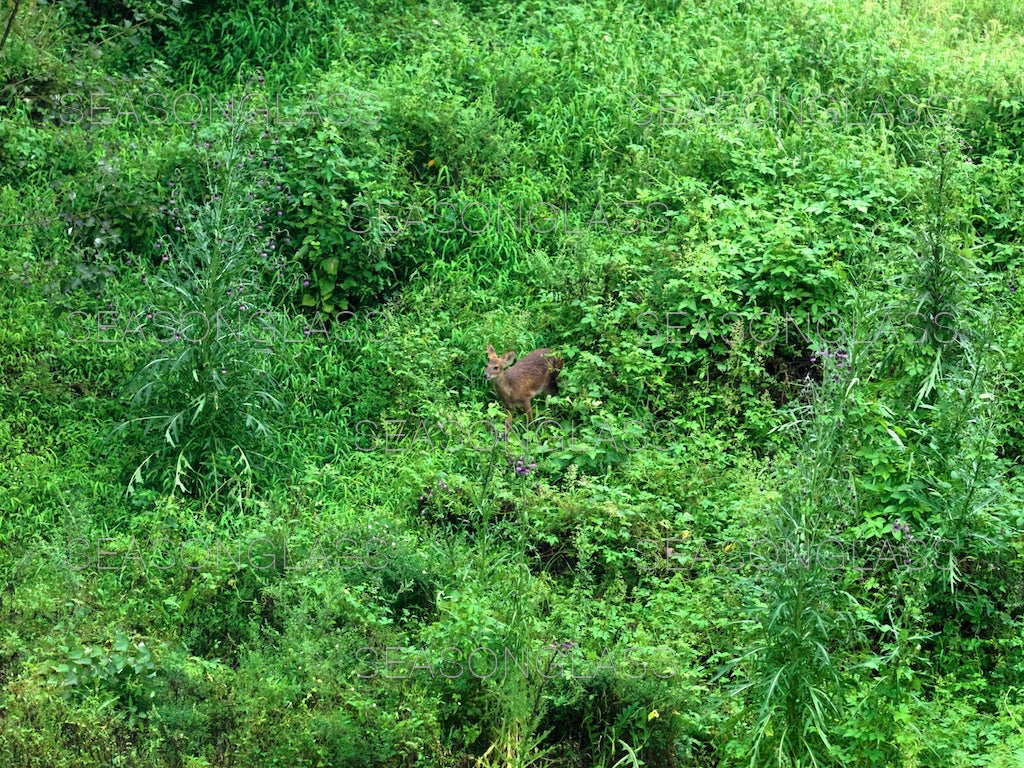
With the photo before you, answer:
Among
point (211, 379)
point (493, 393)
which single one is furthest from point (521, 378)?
point (211, 379)

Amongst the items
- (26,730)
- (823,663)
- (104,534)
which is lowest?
(104,534)

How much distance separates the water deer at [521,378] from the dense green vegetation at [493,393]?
0.14 m

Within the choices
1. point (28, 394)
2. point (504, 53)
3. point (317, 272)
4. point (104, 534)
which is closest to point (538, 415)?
point (317, 272)

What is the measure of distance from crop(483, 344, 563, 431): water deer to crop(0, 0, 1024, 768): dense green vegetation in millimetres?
136

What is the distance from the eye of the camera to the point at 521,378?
778cm

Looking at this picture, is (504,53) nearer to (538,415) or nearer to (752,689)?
(538,415)

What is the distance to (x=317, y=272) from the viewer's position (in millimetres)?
8727

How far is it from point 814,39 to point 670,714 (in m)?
6.53

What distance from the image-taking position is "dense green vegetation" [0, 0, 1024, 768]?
566cm

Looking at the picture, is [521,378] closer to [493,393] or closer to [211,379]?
[493,393]

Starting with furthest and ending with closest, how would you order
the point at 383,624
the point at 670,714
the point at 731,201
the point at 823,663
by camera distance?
1. the point at 731,201
2. the point at 383,624
3. the point at 670,714
4. the point at 823,663

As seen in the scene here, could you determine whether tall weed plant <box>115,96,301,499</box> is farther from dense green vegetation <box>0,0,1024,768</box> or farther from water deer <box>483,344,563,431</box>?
water deer <box>483,344,563,431</box>

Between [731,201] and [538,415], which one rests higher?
[731,201]

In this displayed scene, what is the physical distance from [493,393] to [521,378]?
0.34 meters
